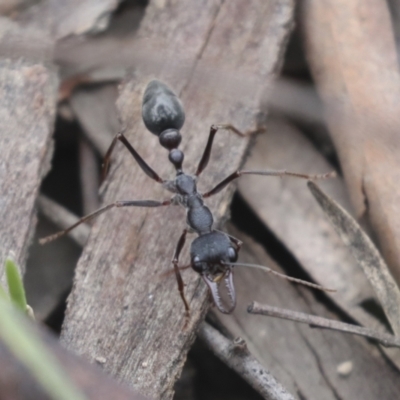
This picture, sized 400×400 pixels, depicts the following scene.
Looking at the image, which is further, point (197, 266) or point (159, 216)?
point (159, 216)

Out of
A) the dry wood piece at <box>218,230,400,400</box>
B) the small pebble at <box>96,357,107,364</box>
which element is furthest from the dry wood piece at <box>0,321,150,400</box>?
the dry wood piece at <box>218,230,400,400</box>

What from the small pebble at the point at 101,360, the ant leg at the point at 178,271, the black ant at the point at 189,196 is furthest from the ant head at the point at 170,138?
the small pebble at the point at 101,360

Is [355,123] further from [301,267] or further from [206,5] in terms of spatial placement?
[206,5]

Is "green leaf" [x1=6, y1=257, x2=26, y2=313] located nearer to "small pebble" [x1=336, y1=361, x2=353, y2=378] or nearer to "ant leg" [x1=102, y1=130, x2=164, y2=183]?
"ant leg" [x1=102, y1=130, x2=164, y2=183]

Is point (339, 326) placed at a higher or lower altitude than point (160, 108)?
lower

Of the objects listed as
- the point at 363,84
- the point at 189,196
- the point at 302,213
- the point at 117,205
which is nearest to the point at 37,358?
the point at 117,205

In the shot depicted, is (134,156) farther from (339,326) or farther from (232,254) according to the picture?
(339,326)
